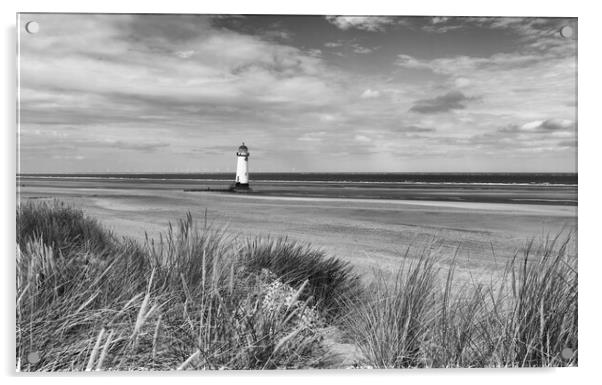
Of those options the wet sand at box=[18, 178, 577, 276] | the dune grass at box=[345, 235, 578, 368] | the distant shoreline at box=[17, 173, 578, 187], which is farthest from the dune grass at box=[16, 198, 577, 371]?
the distant shoreline at box=[17, 173, 578, 187]

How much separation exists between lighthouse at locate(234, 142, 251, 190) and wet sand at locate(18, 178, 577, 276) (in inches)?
3.6

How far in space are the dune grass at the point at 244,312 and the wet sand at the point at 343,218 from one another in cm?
16

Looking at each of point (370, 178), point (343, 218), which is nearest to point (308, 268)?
point (343, 218)

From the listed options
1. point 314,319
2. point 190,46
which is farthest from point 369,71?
point 314,319

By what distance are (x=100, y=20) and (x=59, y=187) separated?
3.18 ft

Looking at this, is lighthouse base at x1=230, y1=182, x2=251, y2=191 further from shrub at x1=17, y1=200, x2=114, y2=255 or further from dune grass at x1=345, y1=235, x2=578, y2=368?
dune grass at x1=345, y1=235, x2=578, y2=368

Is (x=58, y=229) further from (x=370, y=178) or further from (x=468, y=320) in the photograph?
(x=468, y=320)

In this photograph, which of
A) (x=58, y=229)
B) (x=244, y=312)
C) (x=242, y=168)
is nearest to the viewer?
(x=244, y=312)

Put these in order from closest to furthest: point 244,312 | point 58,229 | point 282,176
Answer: point 244,312
point 58,229
point 282,176

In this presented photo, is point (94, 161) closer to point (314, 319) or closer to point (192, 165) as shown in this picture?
point (192, 165)

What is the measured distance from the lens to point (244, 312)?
223 centimetres

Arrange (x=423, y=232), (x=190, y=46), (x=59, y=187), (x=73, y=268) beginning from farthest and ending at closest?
(x=423, y=232), (x=59, y=187), (x=190, y=46), (x=73, y=268)

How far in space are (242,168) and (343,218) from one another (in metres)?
0.73
